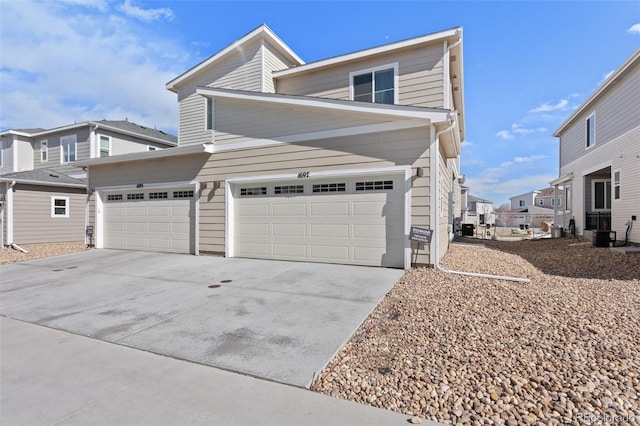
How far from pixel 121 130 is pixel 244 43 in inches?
387

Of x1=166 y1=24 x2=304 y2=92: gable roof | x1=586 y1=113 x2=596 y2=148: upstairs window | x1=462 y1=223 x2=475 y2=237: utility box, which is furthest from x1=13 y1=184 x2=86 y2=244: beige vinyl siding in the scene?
x1=586 y1=113 x2=596 y2=148: upstairs window

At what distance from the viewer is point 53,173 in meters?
16.1

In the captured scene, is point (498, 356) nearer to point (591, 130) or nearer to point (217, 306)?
point (217, 306)

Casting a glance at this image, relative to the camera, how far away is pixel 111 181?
11.5 meters

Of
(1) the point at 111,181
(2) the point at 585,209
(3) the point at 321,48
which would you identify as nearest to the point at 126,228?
(1) the point at 111,181

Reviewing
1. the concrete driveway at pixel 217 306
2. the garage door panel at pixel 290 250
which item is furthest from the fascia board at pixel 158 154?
the garage door panel at pixel 290 250

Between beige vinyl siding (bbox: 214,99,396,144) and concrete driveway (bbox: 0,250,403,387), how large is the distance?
3591 millimetres

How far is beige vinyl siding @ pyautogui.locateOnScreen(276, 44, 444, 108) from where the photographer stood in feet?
29.7

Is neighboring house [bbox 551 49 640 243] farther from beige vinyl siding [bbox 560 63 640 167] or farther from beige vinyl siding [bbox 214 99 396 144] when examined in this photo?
beige vinyl siding [bbox 214 99 396 144]

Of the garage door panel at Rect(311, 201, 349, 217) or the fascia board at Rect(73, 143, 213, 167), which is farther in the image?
the fascia board at Rect(73, 143, 213, 167)

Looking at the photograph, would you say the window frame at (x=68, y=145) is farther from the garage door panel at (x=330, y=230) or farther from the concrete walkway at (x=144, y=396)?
the concrete walkway at (x=144, y=396)

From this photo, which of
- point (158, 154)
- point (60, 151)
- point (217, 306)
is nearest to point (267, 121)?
point (158, 154)

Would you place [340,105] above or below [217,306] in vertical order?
above

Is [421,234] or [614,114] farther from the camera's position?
[614,114]
